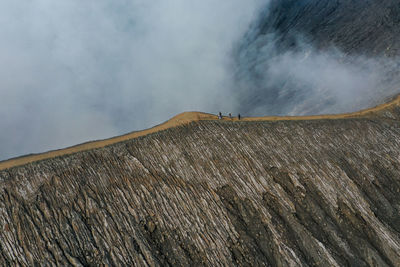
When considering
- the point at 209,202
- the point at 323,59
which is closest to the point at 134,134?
the point at 209,202

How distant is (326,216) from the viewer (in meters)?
22.0

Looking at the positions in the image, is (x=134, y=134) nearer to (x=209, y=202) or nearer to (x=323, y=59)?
(x=209, y=202)

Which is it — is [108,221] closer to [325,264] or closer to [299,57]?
[325,264]

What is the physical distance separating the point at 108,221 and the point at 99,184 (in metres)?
3.27

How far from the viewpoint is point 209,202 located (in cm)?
2173

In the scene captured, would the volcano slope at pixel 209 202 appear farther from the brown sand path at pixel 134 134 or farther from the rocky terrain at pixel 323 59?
the rocky terrain at pixel 323 59

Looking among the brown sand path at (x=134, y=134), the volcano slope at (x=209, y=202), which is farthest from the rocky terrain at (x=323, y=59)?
the volcano slope at (x=209, y=202)

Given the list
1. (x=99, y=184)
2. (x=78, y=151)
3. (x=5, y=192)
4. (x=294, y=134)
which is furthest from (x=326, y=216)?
(x=5, y=192)

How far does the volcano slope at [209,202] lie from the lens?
18.6 meters

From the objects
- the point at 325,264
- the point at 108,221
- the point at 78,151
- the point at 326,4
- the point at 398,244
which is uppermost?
the point at 326,4

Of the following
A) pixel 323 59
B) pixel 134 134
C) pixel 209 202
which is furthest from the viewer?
pixel 323 59

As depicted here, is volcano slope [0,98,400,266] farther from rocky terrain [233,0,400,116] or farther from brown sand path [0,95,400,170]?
rocky terrain [233,0,400,116]

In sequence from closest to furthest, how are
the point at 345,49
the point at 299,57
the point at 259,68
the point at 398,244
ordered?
the point at 398,244
the point at 345,49
the point at 299,57
the point at 259,68

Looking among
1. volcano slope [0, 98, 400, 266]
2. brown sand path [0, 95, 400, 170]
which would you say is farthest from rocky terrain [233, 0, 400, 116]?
volcano slope [0, 98, 400, 266]
